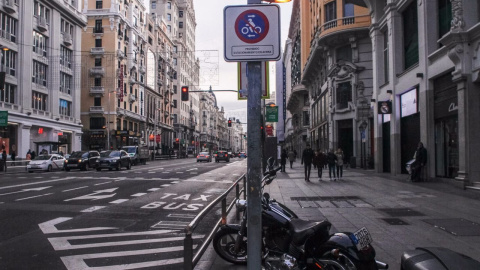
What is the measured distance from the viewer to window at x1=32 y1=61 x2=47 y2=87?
140 ft

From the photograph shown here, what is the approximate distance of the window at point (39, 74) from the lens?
42.7 metres

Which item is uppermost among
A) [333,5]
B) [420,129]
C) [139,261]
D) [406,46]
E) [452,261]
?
[333,5]

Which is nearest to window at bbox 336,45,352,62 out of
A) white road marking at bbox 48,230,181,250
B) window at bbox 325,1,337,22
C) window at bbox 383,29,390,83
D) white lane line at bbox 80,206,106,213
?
window at bbox 325,1,337,22

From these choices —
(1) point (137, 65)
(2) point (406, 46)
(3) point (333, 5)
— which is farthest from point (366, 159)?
(1) point (137, 65)

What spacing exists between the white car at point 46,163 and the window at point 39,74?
43.6 feet

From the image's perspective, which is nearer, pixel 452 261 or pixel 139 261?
pixel 452 261

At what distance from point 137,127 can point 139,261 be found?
2659 inches

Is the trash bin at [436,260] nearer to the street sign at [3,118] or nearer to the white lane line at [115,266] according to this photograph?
the white lane line at [115,266]

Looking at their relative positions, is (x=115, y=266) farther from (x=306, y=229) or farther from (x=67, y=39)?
(x=67, y=39)

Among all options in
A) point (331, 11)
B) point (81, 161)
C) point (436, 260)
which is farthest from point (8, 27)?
point (436, 260)

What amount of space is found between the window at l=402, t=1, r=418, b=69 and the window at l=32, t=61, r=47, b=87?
3737 cm

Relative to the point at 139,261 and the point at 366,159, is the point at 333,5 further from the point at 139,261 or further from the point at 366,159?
the point at 139,261

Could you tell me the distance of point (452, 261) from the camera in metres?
2.52

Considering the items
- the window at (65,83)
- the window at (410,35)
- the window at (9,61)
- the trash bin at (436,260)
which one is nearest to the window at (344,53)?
the window at (410,35)
